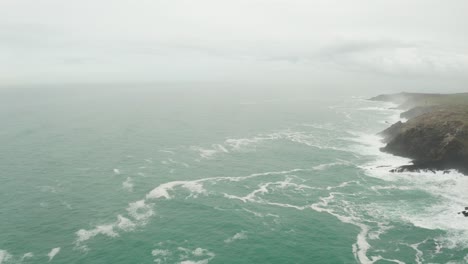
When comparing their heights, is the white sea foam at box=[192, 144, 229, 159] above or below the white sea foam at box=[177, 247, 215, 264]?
above

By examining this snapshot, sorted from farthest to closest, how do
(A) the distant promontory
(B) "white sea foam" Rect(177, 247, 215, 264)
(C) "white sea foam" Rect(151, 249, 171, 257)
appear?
(A) the distant promontory → (C) "white sea foam" Rect(151, 249, 171, 257) → (B) "white sea foam" Rect(177, 247, 215, 264)

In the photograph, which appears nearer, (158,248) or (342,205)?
(158,248)

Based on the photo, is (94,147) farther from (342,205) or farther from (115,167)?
(342,205)

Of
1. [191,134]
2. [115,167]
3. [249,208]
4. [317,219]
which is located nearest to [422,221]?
[317,219]

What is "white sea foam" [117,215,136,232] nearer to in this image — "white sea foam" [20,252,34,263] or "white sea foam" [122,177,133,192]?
"white sea foam" [122,177,133,192]

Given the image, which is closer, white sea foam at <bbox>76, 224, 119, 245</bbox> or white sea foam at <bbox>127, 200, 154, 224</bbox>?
white sea foam at <bbox>76, 224, 119, 245</bbox>

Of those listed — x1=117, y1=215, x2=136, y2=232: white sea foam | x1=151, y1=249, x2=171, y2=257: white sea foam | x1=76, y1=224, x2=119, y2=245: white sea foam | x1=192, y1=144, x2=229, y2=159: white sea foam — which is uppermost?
x1=192, y1=144, x2=229, y2=159: white sea foam

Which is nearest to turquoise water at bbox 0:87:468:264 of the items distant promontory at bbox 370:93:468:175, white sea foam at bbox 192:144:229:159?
white sea foam at bbox 192:144:229:159

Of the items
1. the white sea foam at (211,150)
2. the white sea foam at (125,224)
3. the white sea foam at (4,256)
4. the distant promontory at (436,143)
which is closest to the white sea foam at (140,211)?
the white sea foam at (125,224)

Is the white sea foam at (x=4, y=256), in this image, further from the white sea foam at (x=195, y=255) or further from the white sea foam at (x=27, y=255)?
the white sea foam at (x=195, y=255)

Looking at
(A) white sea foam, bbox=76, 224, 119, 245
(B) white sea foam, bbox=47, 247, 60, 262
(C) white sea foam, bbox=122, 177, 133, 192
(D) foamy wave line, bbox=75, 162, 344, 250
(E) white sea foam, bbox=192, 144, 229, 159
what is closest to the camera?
(B) white sea foam, bbox=47, 247, 60, 262
